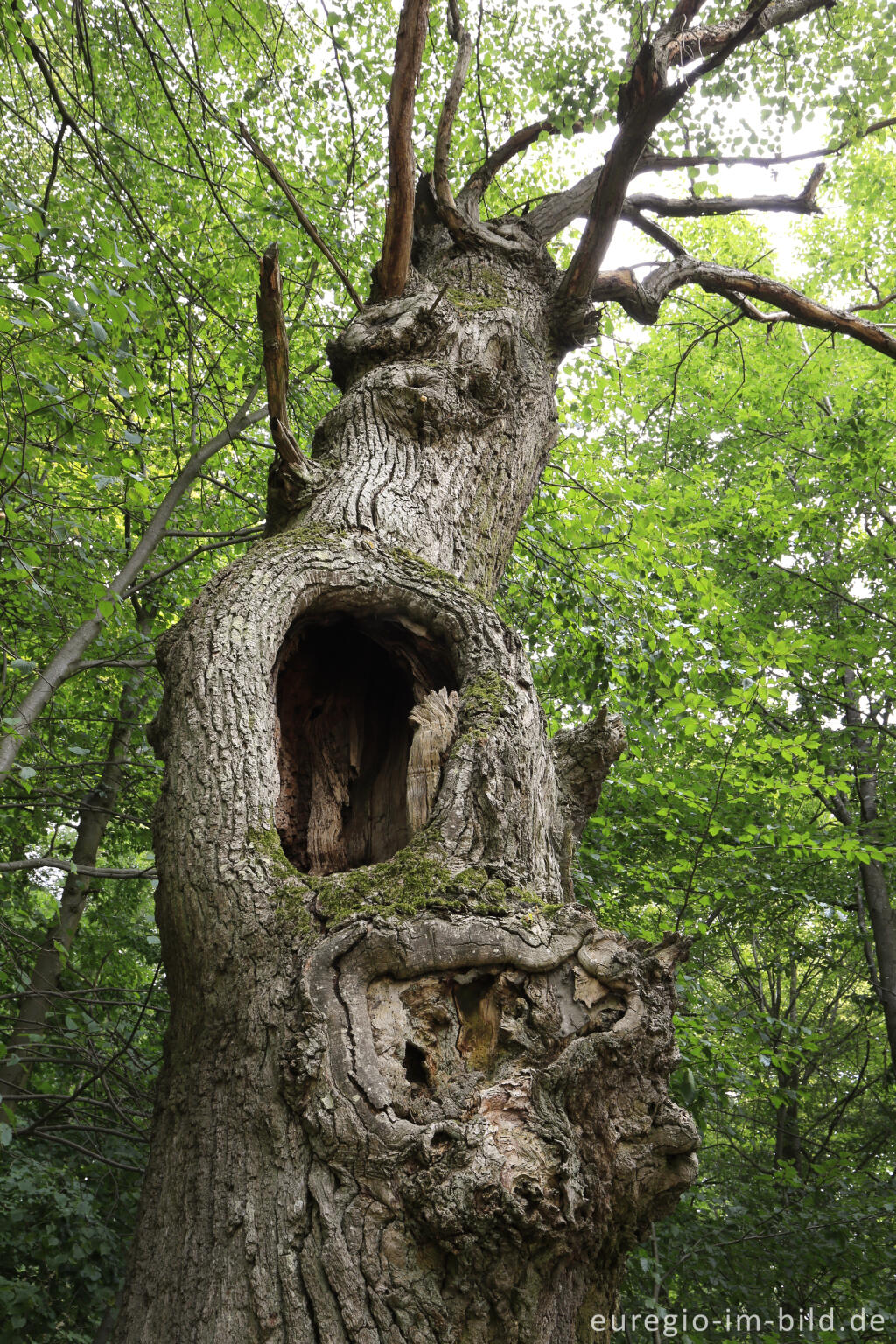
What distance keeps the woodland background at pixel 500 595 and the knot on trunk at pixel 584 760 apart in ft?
1.46

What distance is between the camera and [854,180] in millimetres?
10461

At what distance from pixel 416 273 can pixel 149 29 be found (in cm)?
447

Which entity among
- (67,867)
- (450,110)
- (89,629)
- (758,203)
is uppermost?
(758,203)

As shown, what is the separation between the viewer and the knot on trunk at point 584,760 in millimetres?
2826

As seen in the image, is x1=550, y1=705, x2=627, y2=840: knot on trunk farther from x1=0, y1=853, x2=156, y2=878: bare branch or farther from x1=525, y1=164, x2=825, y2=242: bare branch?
x1=525, y1=164, x2=825, y2=242: bare branch

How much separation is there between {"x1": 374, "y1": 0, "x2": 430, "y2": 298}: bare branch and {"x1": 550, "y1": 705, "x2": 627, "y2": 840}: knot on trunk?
7.93 feet

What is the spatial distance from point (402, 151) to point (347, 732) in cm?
254

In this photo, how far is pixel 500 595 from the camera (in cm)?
654

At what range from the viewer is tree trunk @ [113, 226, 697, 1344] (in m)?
1.46

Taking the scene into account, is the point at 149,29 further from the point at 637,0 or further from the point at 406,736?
the point at 406,736

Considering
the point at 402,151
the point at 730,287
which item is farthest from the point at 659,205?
the point at 402,151

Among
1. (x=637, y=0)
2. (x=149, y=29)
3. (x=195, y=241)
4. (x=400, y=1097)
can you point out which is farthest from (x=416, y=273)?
(x=149, y=29)

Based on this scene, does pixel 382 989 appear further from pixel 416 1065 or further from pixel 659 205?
pixel 659 205

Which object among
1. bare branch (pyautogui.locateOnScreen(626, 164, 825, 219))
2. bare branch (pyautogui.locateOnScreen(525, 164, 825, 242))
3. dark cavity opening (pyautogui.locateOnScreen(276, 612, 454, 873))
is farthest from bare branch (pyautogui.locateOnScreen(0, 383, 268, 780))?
bare branch (pyautogui.locateOnScreen(626, 164, 825, 219))
